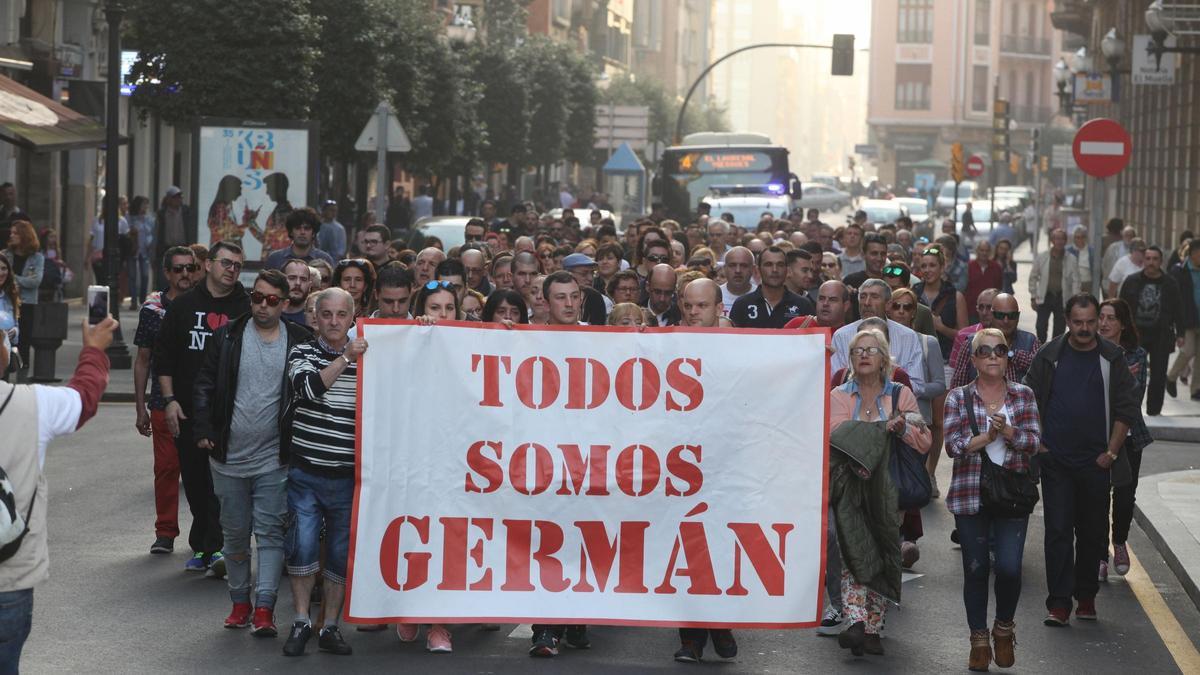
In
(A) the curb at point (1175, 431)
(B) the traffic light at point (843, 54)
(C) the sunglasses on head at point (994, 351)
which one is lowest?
(A) the curb at point (1175, 431)

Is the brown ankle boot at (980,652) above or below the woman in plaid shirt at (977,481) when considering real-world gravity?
below

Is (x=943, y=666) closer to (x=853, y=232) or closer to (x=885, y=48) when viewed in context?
(x=853, y=232)

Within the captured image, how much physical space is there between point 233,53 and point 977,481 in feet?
69.2

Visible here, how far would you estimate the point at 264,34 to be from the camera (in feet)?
91.4

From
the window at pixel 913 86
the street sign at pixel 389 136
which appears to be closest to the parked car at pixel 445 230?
the street sign at pixel 389 136

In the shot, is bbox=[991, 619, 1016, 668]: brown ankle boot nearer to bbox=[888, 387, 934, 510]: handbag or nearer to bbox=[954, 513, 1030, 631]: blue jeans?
bbox=[954, 513, 1030, 631]: blue jeans

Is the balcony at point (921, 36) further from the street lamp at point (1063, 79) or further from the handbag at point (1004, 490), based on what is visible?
the handbag at point (1004, 490)

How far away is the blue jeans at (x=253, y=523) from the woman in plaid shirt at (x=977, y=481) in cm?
291

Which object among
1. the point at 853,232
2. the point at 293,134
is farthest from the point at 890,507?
the point at 293,134

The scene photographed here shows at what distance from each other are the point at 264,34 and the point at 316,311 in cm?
2009

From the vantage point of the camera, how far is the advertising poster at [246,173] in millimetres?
21656

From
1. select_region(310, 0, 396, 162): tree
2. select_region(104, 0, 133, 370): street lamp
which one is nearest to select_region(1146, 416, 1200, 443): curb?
select_region(104, 0, 133, 370): street lamp

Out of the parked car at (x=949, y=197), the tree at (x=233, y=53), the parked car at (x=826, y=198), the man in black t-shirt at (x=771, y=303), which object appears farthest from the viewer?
the parked car at (x=826, y=198)

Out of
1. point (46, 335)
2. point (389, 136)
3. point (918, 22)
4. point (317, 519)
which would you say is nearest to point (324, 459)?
point (317, 519)
